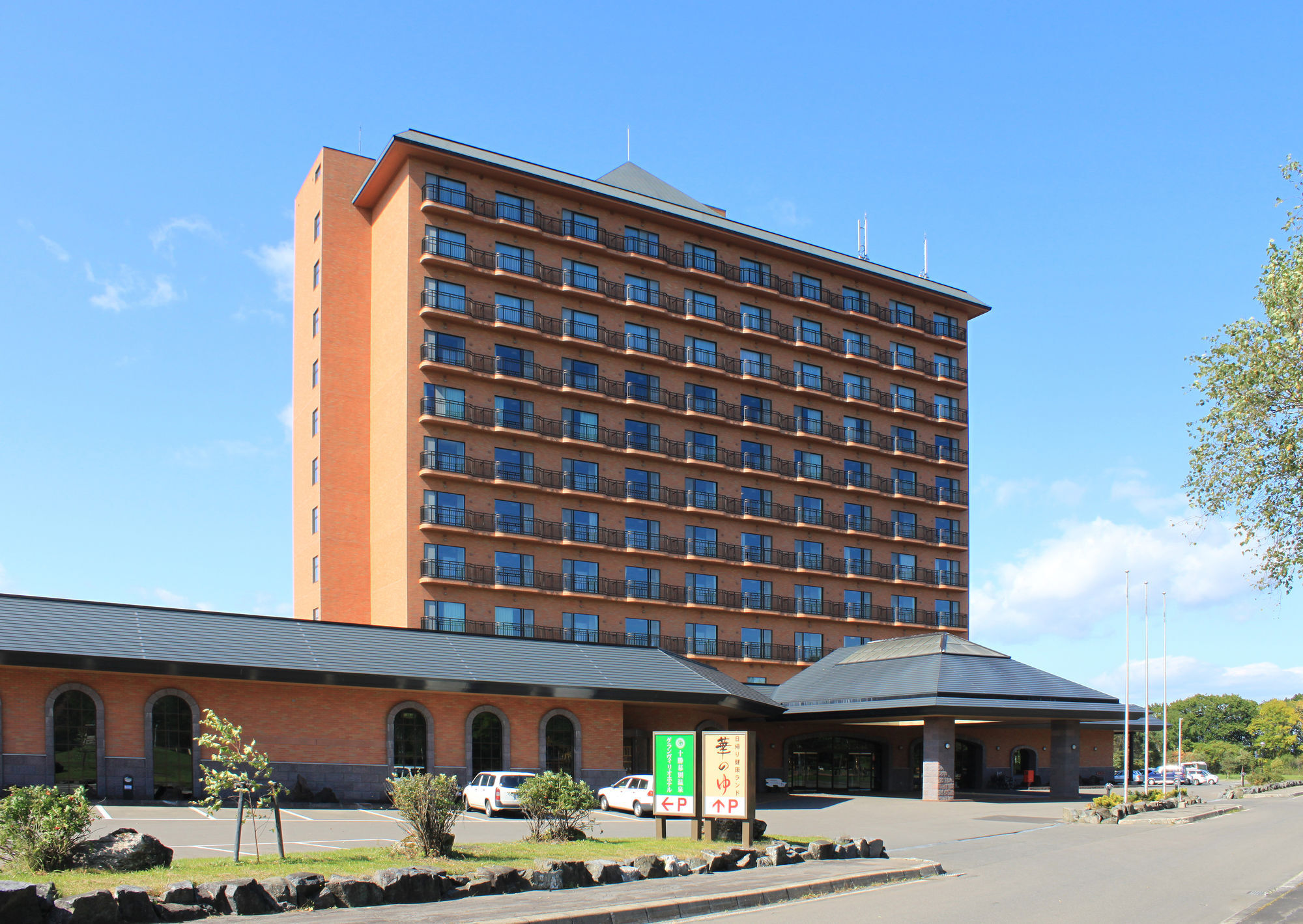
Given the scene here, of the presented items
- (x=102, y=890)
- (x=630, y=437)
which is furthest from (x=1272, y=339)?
(x=630, y=437)

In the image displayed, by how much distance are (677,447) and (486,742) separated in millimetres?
27264

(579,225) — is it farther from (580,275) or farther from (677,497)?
(677,497)

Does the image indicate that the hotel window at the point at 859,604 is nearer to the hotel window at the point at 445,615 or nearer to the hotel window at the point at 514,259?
the hotel window at the point at 445,615

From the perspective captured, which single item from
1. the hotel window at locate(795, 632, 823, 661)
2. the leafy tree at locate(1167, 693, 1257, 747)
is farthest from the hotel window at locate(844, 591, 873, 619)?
the leafy tree at locate(1167, 693, 1257, 747)

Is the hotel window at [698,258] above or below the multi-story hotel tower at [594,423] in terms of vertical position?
above

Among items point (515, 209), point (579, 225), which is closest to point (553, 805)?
point (515, 209)

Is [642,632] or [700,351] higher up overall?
[700,351]

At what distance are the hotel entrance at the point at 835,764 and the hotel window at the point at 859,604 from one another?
39.2 feet

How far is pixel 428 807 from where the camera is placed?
18641 mm

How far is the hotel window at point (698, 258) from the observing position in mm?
65625

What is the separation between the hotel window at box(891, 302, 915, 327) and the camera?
74.4 metres

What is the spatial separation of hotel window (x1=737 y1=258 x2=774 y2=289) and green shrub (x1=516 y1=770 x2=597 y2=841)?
48.3 m

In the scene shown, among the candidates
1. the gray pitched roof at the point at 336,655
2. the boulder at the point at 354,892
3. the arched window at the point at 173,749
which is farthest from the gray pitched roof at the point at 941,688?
the boulder at the point at 354,892

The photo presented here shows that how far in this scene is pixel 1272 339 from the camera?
87.4 feet
